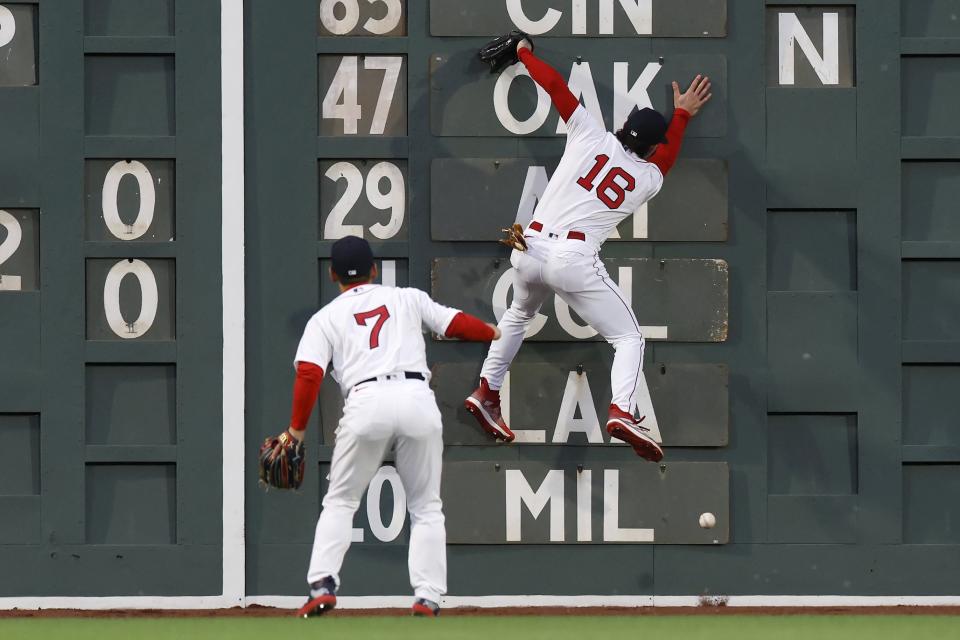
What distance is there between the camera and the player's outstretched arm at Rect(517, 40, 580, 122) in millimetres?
7535

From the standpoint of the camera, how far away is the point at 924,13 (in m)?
7.91

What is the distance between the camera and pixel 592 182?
7664mm

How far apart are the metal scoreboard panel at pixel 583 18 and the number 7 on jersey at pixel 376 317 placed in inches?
68.5

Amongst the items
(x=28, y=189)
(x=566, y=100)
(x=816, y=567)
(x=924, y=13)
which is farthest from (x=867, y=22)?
(x=28, y=189)

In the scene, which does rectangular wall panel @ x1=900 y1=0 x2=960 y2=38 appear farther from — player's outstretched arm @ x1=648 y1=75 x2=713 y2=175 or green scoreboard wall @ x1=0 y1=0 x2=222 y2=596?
green scoreboard wall @ x1=0 y1=0 x2=222 y2=596

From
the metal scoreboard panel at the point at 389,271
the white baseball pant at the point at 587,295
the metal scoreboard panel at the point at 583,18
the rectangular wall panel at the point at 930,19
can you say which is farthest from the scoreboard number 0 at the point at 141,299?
the rectangular wall panel at the point at 930,19

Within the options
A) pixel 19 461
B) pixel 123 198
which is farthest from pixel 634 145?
pixel 19 461

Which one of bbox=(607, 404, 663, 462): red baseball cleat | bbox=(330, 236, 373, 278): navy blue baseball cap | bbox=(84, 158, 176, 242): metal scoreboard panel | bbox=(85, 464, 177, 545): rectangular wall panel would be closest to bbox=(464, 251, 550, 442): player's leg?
bbox=(607, 404, 663, 462): red baseball cleat

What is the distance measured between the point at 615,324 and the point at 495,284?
27.2 inches

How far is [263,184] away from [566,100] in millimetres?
1650

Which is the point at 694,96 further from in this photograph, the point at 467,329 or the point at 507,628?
the point at 507,628

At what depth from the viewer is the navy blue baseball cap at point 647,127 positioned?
759 centimetres

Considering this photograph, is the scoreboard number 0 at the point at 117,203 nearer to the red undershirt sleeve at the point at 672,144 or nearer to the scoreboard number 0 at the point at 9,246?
the scoreboard number 0 at the point at 9,246

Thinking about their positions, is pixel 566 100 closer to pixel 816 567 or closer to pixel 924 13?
pixel 924 13
